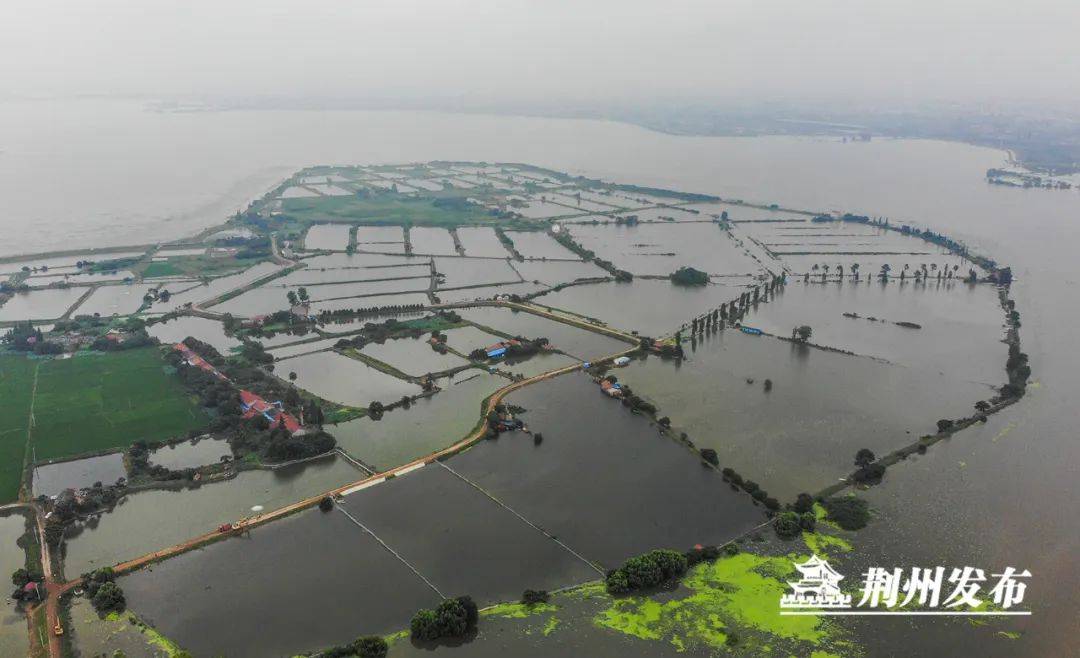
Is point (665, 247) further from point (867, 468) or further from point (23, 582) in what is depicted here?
point (23, 582)

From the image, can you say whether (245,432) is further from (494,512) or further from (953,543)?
(953,543)

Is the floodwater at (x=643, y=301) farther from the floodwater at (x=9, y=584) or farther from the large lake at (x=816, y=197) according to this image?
the floodwater at (x=9, y=584)

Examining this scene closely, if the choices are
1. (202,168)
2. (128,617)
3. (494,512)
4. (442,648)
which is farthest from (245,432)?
(202,168)

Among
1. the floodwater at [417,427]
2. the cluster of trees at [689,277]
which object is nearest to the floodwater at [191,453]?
the floodwater at [417,427]

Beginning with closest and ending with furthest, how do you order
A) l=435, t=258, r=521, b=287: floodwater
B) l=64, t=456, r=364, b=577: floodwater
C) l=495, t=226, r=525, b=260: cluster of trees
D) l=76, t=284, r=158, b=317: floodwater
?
l=64, t=456, r=364, b=577: floodwater < l=76, t=284, r=158, b=317: floodwater < l=435, t=258, r=521, b=287: floodwater < l=495, t=226, r=525, b=260: cluster of trees

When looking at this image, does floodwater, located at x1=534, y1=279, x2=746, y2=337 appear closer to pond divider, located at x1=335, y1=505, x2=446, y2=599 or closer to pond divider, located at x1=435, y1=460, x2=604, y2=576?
pond divider, located at x1=435, y1=460, x2=604, y2=576

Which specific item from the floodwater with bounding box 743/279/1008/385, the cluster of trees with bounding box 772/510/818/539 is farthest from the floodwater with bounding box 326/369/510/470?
the floodwater with bounding box 743/279/1008/385
